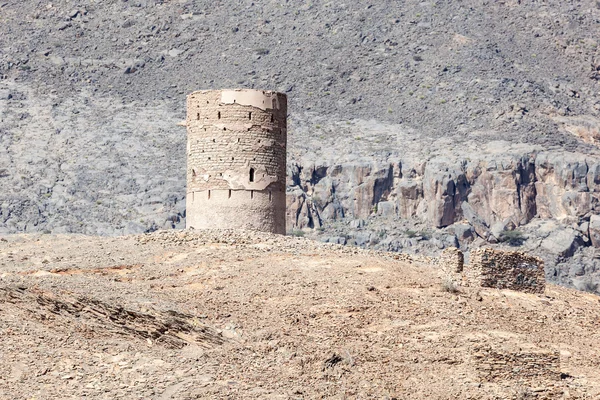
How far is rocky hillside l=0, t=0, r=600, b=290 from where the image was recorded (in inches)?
3716

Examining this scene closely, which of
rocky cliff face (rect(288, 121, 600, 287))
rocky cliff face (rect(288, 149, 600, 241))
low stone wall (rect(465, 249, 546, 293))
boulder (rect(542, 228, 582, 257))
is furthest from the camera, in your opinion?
rocky cliff face (rect(288, 149, 600, 241))

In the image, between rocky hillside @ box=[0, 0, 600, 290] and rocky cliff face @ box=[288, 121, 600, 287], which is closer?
rocky hillside @ box=[0, 0, 600, 290]

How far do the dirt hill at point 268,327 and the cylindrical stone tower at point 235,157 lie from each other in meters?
2.36

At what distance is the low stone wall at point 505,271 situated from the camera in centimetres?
3191

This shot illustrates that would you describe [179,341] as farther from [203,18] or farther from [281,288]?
[203,18]

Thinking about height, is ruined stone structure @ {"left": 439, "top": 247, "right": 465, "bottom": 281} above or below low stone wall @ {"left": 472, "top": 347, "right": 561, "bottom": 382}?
above

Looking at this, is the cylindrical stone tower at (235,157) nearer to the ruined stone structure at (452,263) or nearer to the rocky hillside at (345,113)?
the ruined stone structure at (452,263)

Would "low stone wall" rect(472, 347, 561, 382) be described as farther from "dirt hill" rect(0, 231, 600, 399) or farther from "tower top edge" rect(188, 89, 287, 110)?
"tower top edge" rect(188, 89, 287, 110)

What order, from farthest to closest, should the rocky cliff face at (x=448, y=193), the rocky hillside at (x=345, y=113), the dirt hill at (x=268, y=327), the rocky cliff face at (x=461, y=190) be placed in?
the rocky cliff face at (x=461, y=190) → the rocky cliff face at (x=448, y=193) → the rocky hillside at (x=345, y=113) → the dirt hill at (x=268, y=327)

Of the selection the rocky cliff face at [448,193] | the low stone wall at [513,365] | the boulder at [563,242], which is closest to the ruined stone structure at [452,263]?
the low stone wall at [513,365]

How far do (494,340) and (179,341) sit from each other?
522cm

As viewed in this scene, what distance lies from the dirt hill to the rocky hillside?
50.4 meters

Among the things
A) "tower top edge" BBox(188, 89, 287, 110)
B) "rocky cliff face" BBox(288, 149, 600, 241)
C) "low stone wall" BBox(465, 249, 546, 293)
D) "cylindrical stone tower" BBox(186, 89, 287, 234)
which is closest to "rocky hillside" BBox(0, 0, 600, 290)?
"rocky cliff face" BBox(288, 149, 600, 241)

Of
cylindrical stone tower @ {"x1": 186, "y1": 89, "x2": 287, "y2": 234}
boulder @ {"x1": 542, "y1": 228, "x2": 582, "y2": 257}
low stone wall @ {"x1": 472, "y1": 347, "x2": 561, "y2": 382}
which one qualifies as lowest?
boulder @ {"x1": 542, "y1": 228, "x2": 582, "y2": 257}
